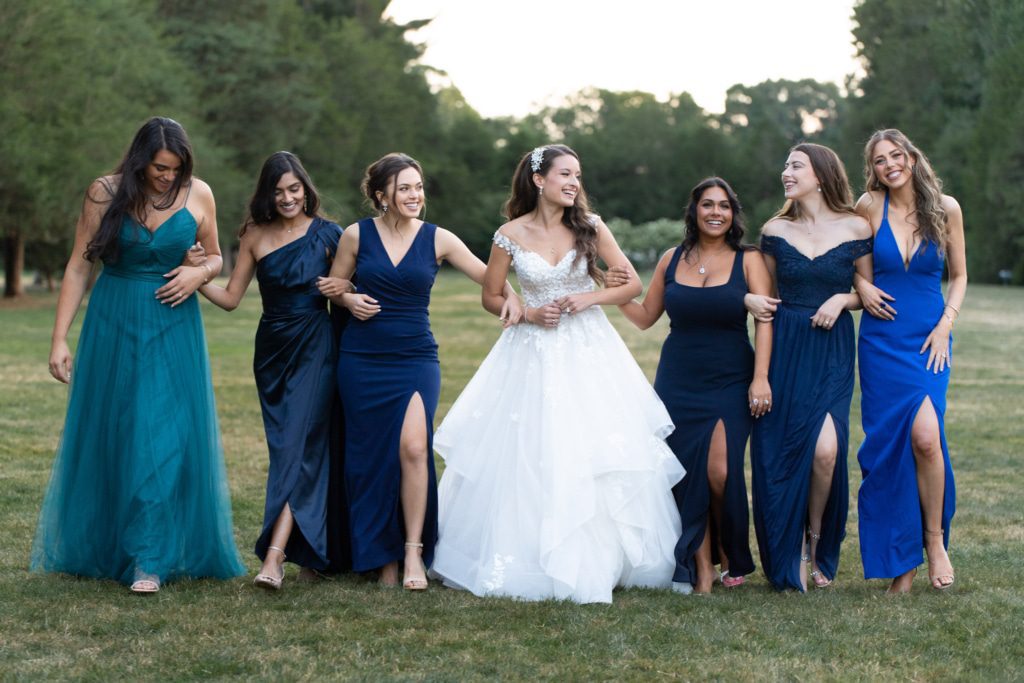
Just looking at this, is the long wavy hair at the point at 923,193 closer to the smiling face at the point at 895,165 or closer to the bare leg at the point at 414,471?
the smiling face at the point at 895,165

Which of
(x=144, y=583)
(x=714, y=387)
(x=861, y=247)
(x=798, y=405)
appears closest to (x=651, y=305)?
(x=714, y=387)

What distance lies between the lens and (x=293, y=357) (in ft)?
22.5

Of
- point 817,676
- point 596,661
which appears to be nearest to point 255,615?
point 596,661

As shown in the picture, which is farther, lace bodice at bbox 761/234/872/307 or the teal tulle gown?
lace bodice at bbox 761/234/872/307

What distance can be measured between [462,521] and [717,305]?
1.72 metres

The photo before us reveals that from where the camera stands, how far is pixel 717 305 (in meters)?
6.79

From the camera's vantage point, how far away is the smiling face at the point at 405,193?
6.89m

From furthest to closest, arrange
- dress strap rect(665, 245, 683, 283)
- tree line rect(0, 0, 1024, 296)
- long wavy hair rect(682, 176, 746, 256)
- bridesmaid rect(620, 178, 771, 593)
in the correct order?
tree line rect(0, 0, 1024, 296)
dress strap rect(665, 245, 683, 283)
long wavy hair rect(682, 176, 746, 256)
bridesmaid rect(620, 178, 771, 593)

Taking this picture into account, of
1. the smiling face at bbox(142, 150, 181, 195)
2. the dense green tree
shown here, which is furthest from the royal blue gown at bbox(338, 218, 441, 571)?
the dense green tree

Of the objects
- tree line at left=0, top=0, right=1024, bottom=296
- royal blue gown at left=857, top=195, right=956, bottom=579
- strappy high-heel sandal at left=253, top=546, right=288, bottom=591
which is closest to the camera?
strappy high-heel sandal at left=253, top=546, right=288, bottom=591

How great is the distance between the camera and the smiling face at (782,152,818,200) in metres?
6.80

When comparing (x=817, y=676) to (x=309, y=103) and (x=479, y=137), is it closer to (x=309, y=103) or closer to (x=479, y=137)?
(x=309, y=103)

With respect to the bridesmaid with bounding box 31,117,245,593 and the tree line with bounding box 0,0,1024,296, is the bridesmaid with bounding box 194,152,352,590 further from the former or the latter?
the tree line with bounding box 0,0,1024,296

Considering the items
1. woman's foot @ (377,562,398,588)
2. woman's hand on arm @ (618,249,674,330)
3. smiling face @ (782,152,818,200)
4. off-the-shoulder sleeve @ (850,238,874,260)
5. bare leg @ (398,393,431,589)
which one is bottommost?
woman's foot @ (377,562,398,588)
